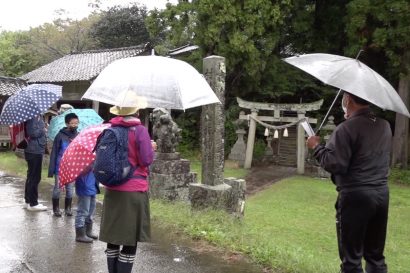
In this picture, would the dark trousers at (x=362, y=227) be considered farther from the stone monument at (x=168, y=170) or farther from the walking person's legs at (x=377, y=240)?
the stone monument at (x=168, y=170)

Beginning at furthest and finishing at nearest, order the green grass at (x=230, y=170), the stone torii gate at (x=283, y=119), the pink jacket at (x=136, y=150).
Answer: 1. the stone torii gate at (x=283, y=119)
2. the green grass at (x=230, y=170)
3. the pink jacket at (x=136, y=150)

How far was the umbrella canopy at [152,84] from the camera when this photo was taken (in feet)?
13.2

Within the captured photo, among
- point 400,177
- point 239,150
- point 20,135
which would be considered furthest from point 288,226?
point 239,150

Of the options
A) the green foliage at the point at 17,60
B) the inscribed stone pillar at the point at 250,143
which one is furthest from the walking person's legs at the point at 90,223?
the green foliage at the point at 17,60

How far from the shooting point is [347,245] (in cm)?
330

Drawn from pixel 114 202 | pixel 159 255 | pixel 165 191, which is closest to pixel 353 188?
pixel 114 202

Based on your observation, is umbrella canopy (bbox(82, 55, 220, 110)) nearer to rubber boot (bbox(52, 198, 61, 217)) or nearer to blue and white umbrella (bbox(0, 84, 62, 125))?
blue and white umbrella (bbox(0, 84, 62, 125))

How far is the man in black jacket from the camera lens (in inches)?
126

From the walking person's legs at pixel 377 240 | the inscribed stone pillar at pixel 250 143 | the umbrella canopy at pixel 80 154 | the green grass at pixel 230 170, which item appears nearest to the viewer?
the walking person's legs at pixel 377 240

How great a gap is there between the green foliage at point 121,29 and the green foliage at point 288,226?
18821 mm

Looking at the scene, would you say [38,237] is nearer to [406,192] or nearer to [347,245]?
[347,245]

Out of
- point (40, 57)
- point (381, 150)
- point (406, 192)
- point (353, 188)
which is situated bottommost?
point (406, 192)

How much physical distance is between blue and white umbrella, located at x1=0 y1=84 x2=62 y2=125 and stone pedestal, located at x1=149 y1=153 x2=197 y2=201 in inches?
135

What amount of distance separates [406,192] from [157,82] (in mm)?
11491
